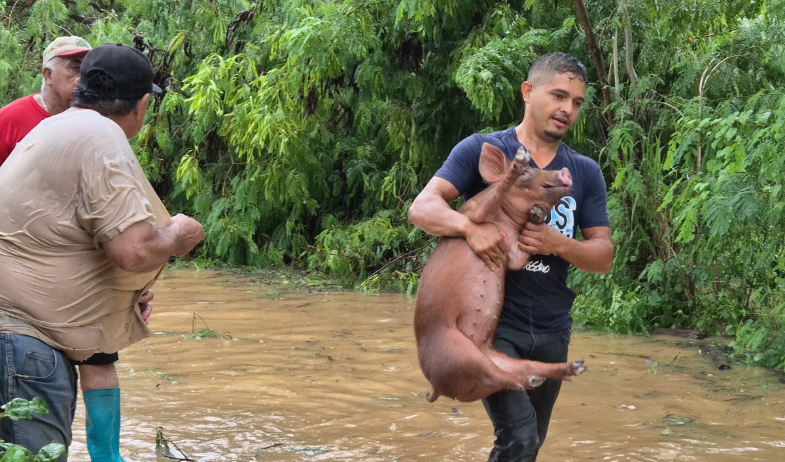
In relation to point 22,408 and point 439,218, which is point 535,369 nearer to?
point 439,218

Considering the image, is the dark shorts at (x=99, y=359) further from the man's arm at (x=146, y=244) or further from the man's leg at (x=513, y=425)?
the man's leg at (x=513, y=425)

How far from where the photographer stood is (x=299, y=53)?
9641 millimetres

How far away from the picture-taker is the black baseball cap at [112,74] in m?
2.96

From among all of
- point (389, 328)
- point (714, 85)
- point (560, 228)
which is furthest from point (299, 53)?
point (560, 228)

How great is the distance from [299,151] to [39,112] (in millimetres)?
7306

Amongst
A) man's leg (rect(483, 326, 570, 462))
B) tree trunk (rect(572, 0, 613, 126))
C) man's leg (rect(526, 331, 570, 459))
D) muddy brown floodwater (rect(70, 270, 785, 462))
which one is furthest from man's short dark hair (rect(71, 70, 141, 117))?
tree trunk (rect(572, 0, 613, 126))

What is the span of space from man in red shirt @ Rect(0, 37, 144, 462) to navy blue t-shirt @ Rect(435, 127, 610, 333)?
1.37 m

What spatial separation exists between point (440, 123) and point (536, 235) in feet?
23.0

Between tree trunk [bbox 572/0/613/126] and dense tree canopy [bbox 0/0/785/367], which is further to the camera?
tree trunk [bbox 572/0/613/126]

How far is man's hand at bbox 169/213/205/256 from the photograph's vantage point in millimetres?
2934

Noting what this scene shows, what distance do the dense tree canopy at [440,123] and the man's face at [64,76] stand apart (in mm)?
4099

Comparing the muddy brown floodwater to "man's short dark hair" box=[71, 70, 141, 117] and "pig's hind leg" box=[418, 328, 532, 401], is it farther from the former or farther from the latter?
"man's short dark hair" box=[71, 70, 141, 117]

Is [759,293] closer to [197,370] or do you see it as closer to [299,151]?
[197,370]

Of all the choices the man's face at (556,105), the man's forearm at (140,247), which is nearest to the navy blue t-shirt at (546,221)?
the man's face at (556,105)
